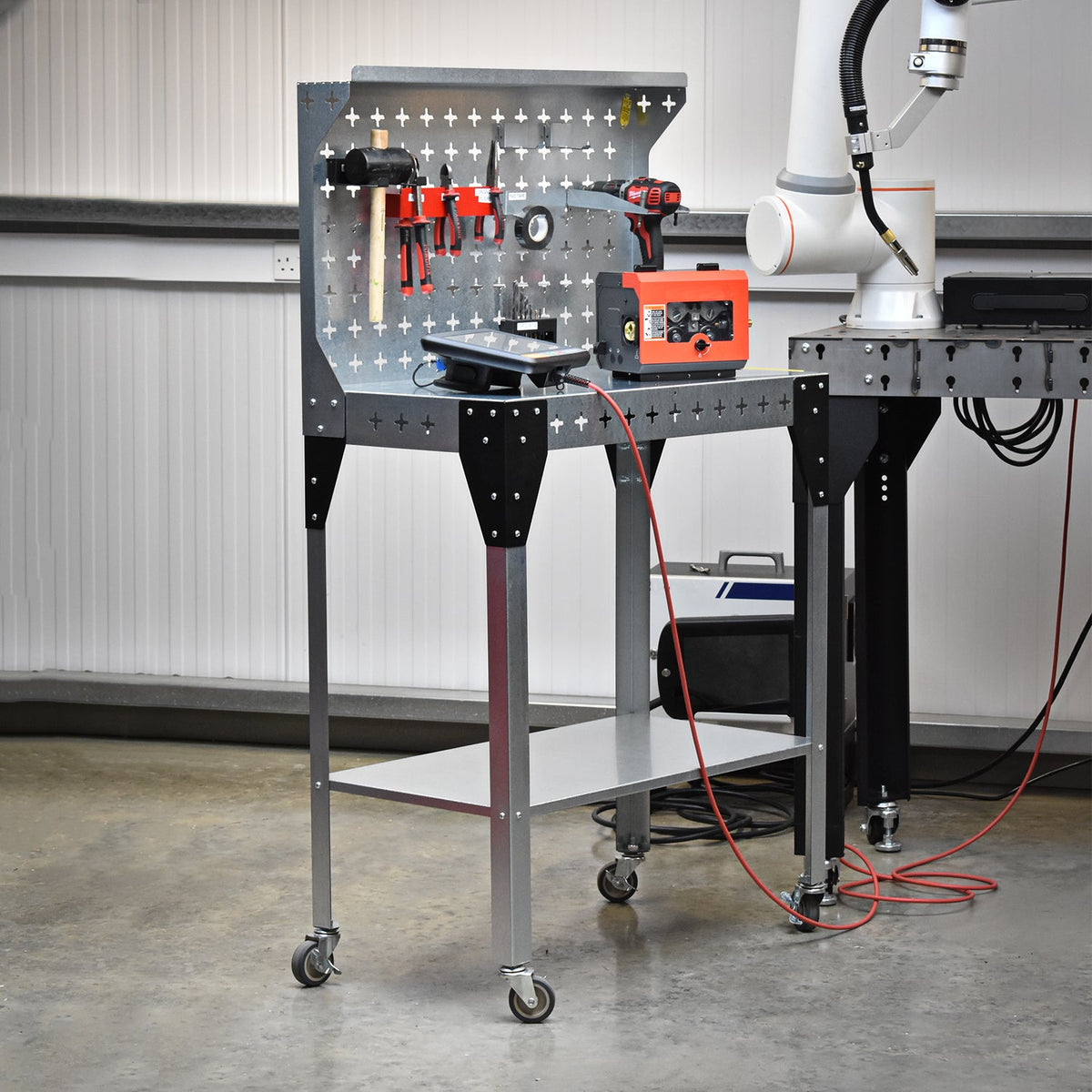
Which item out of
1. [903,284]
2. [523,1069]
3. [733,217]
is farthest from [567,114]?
[523,1069]

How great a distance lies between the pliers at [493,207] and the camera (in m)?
3.08

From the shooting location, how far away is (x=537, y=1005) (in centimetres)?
283

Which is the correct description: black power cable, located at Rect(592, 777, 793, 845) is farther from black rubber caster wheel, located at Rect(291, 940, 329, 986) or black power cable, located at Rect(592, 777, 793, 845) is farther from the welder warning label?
the welder warning label

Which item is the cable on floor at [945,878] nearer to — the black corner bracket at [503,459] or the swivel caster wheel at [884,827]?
the swivel caster wheel at [884,827]

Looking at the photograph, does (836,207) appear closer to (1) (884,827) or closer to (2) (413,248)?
(2) (413,248)

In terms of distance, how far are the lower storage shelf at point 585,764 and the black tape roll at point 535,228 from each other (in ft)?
2.91

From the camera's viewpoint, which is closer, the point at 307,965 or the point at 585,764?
the point at 307,965

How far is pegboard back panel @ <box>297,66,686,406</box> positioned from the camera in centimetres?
289

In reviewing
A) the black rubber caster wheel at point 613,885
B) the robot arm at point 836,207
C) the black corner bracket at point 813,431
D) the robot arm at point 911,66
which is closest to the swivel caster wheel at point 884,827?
the black rubber caster wheel at point 613,885

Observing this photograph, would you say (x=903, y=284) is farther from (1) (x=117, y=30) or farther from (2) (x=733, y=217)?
(1) (x=117, y=30)

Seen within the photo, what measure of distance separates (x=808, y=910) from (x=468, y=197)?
1.42 m

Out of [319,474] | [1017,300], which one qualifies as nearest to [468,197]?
[319,474]

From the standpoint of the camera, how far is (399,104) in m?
3.01

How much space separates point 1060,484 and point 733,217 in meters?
1.00
